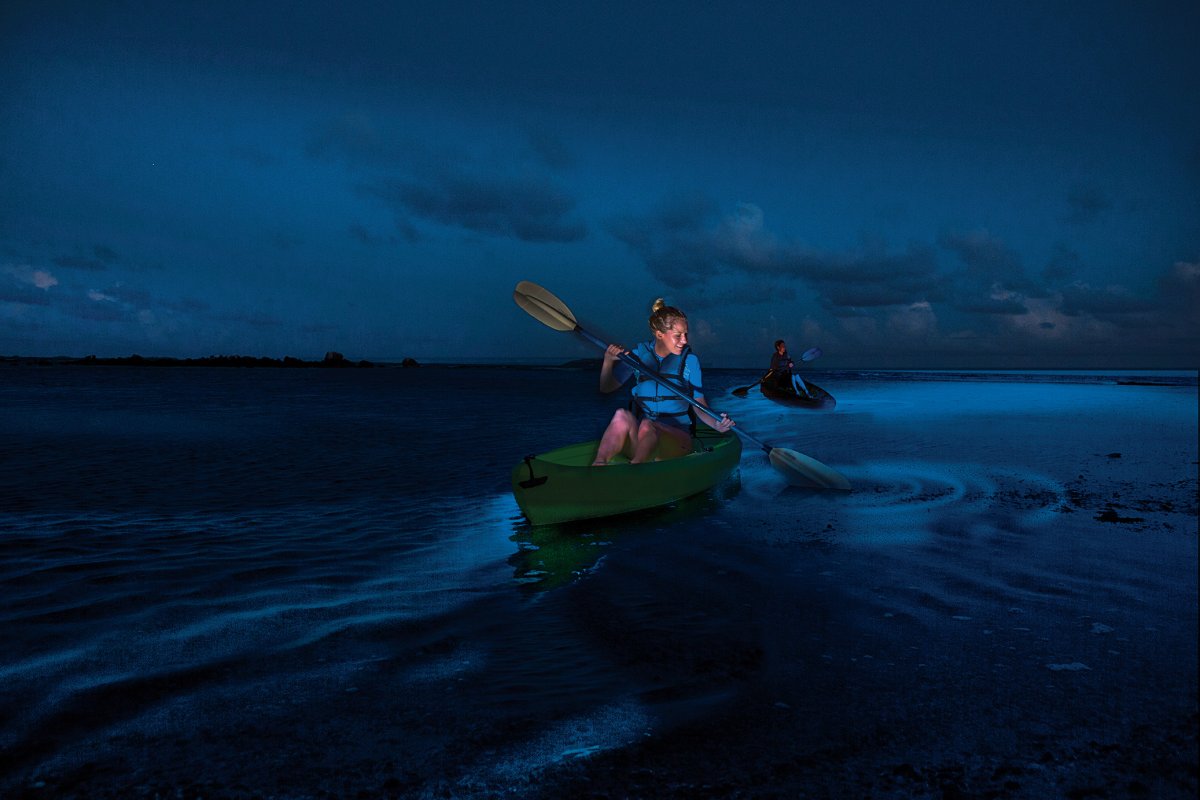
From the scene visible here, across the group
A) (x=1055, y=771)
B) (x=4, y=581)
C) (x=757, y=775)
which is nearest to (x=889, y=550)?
(x=1055, y=771)

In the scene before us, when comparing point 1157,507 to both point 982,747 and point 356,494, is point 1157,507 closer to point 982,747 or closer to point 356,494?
point 982,747

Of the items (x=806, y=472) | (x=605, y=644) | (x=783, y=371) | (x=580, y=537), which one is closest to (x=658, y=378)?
(x=580, y=537)

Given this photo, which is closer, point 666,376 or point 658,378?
point 658,378

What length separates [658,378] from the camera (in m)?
8.39

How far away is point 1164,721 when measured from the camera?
305 centimetres

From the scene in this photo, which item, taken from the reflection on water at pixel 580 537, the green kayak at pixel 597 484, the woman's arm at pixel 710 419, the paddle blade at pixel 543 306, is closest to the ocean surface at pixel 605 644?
the reflection on water at pixel 580 537

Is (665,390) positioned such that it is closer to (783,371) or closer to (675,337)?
(675,337)

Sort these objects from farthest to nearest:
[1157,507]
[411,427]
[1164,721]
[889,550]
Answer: [411,427], [1157,507], [889,550], [1164,721]

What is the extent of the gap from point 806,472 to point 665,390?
2.43m

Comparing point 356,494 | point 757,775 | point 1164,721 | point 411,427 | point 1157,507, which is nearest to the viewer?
point 757,775

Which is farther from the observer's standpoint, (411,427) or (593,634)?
(411,427)

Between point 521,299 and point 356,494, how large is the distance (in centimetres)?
373

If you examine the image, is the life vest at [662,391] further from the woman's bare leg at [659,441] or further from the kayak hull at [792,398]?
the kayak hull at [792,398]

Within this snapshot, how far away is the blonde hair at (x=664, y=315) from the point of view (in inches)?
335
